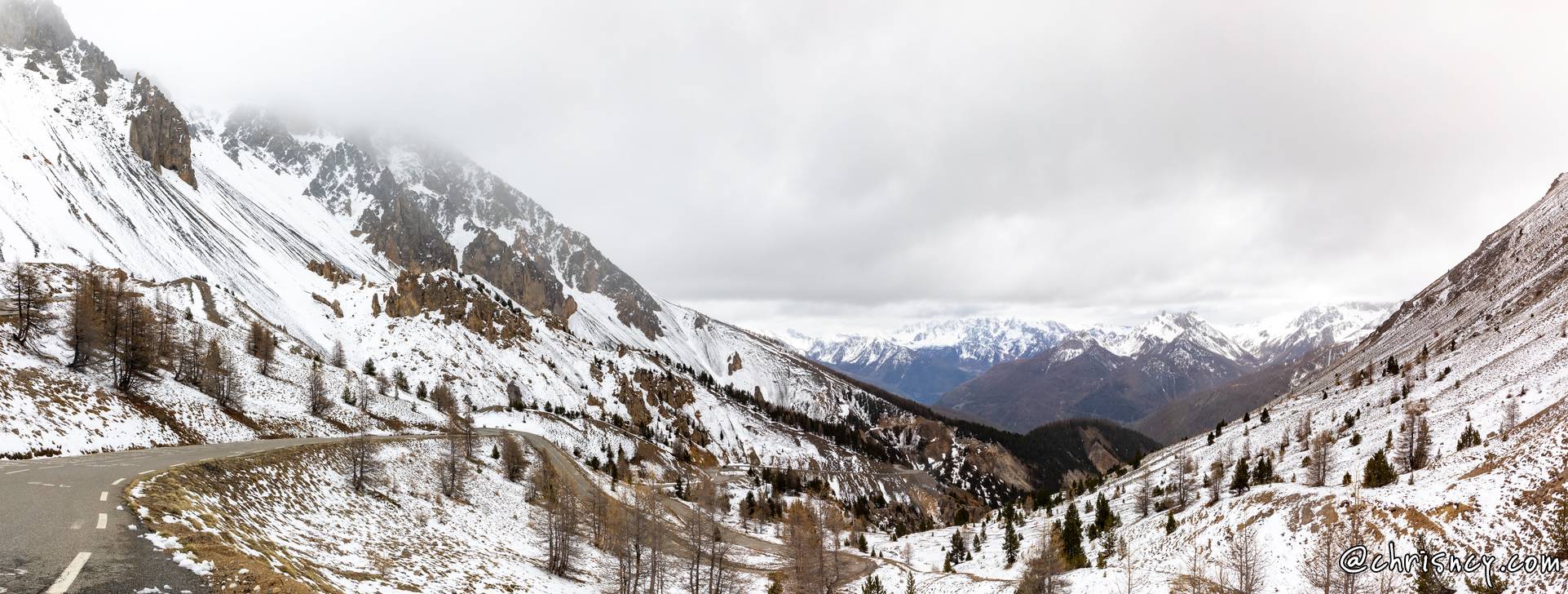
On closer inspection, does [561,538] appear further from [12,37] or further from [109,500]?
[12,37]

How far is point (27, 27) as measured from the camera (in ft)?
615

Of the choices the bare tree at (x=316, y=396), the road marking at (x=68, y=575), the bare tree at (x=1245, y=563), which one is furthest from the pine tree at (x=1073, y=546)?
the bare tree at (x=316, y=396)

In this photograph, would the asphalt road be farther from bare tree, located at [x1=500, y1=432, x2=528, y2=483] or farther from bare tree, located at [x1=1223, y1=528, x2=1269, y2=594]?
bare tree, located at [x1=1223, y1=528, x2=1269, y2=594]

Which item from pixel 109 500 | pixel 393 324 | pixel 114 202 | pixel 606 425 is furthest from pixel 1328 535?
pixel 114 202

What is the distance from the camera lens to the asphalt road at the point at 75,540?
44.1 ft

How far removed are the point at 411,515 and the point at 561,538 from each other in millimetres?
9557

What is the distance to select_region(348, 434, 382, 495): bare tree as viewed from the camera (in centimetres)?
3831

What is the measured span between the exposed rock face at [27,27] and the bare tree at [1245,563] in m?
314

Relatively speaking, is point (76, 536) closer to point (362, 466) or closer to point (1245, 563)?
point (362, 466)

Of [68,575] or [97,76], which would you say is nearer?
[68,575]

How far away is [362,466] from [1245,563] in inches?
2051

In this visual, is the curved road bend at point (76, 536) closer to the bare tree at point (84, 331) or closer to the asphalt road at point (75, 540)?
the asphalt road at point (75, 540)

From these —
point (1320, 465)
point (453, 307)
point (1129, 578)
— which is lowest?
point (1129, 578)

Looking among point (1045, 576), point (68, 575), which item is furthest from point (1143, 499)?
point (68, 575)
